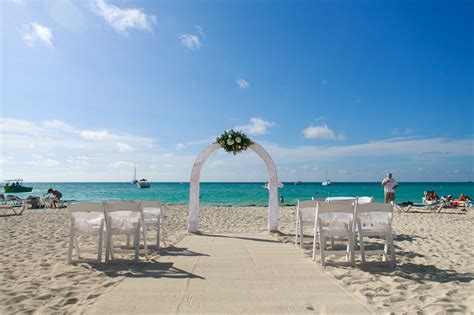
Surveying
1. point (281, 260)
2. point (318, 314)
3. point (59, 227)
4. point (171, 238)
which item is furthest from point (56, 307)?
point (59, 227)

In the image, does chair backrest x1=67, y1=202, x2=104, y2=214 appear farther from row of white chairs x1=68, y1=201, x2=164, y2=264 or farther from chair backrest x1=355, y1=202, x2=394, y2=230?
chair backrest x1=355, y1=202, x2=394, y2=230

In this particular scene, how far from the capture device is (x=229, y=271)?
4.23 meters

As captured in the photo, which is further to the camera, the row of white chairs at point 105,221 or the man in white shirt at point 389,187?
the man in white shirt at point 389,187

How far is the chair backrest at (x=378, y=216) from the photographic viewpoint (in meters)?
4.61

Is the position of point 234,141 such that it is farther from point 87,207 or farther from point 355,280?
point 355,280

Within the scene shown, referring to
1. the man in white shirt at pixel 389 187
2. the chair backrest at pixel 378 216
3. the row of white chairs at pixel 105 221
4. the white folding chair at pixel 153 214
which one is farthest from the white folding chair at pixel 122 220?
the man in white shirt at pixel 389 187

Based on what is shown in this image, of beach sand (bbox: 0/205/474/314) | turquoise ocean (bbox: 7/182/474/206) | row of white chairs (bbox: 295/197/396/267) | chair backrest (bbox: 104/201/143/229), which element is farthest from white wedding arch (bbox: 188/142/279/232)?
turquoise ocean (bbox: 7/182/474/206)

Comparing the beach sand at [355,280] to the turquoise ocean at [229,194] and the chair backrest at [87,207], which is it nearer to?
the chair backrest at [87,207]

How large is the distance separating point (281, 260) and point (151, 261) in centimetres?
207

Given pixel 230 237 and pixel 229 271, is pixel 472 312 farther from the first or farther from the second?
pixel 230 237

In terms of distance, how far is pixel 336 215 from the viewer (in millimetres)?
4891

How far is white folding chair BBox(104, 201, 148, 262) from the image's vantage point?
15.5 feet

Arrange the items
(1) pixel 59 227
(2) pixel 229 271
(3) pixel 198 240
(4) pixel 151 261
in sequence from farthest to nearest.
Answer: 1. (1) pixel 59 227
2. (3) pixel 198 240
3. (4) pixel 151 261
4. (2) pixel 229 271

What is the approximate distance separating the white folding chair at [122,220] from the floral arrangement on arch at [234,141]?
3849 millimetres
